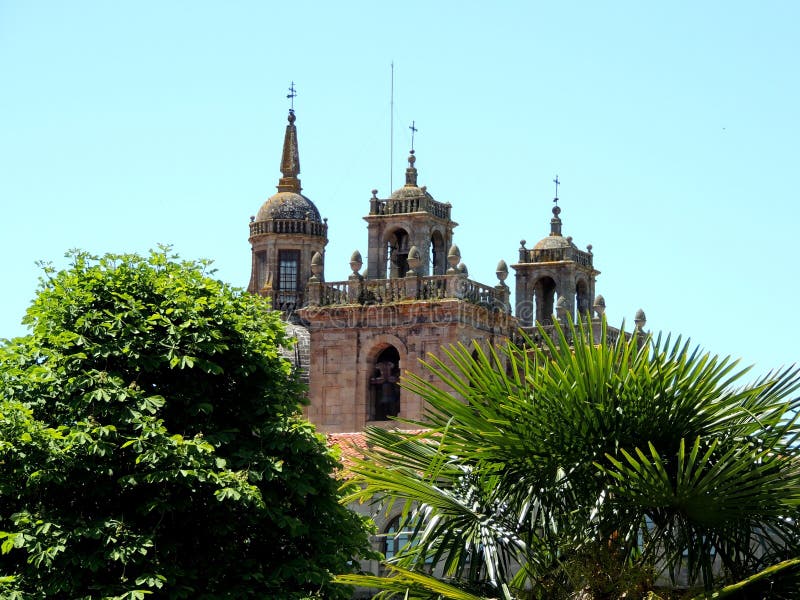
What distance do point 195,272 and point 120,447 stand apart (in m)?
4.32

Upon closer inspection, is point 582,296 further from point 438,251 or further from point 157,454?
point 157,454

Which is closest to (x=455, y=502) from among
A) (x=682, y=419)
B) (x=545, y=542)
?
(x=545, y=542)

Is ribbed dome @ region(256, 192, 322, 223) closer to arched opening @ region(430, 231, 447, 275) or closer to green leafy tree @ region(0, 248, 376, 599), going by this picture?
arched opening @ region(430, 231, 447, 275)

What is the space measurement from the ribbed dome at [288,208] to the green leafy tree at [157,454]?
143 ft

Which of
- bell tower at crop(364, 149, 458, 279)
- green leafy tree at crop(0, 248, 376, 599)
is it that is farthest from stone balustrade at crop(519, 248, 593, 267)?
green leafy tree at crop(0, 248, 376, 599)

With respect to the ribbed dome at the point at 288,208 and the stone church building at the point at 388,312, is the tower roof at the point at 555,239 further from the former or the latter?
the ribbed dome at the point at 288,208

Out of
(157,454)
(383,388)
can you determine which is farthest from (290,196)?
(157,454)

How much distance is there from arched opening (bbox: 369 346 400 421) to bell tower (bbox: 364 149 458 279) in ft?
11.4

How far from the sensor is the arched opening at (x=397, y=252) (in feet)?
228

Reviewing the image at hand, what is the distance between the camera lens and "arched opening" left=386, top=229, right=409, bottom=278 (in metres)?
69.6

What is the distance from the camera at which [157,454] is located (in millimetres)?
27219

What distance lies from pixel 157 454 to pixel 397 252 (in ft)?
141

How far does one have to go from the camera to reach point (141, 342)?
94.6 ft

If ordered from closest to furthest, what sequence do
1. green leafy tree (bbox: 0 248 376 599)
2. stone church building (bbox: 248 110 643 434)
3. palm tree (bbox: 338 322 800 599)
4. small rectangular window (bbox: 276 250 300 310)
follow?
palm tree (bbox: 338 322 800 599)
green leafy tree (bbox: 0 248 376 599)
stone church building (bbox: 248 110 643 434)
small rectangular window (bbox: 276 250 300 310)
